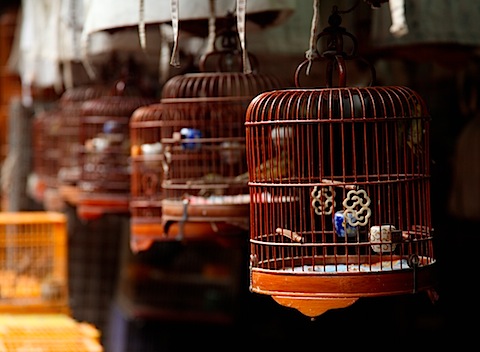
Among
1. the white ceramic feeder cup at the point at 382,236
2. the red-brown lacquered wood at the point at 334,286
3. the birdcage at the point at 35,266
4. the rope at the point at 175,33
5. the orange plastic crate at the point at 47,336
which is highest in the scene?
the rope at the point at 175,33

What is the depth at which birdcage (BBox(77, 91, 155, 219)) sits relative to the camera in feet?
17.8

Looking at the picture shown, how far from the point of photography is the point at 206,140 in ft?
14.1

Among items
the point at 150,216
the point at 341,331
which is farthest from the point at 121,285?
the point at 150,216

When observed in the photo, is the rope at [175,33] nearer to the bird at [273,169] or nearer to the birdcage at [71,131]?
the bird at [273,169]

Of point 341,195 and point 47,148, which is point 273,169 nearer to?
point 341,195

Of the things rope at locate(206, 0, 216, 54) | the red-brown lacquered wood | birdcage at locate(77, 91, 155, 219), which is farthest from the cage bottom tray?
birdcage at locate(77, 91, 155, 219)

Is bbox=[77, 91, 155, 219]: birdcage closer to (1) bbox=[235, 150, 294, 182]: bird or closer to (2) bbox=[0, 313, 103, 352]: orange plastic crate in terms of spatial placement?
(2) bbox=[0, 313, 103, 352]: orange plastic crate

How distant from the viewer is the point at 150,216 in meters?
4.76

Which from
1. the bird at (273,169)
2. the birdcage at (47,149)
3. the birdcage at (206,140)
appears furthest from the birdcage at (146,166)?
the birdcage at (47,149)

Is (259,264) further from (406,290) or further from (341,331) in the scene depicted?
(341,331)

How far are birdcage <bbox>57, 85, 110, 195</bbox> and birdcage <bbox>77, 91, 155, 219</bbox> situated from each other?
477 millimetres

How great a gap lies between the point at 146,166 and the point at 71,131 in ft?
6.59

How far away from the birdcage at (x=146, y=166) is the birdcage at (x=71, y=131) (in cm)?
131

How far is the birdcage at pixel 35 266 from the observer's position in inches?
239
